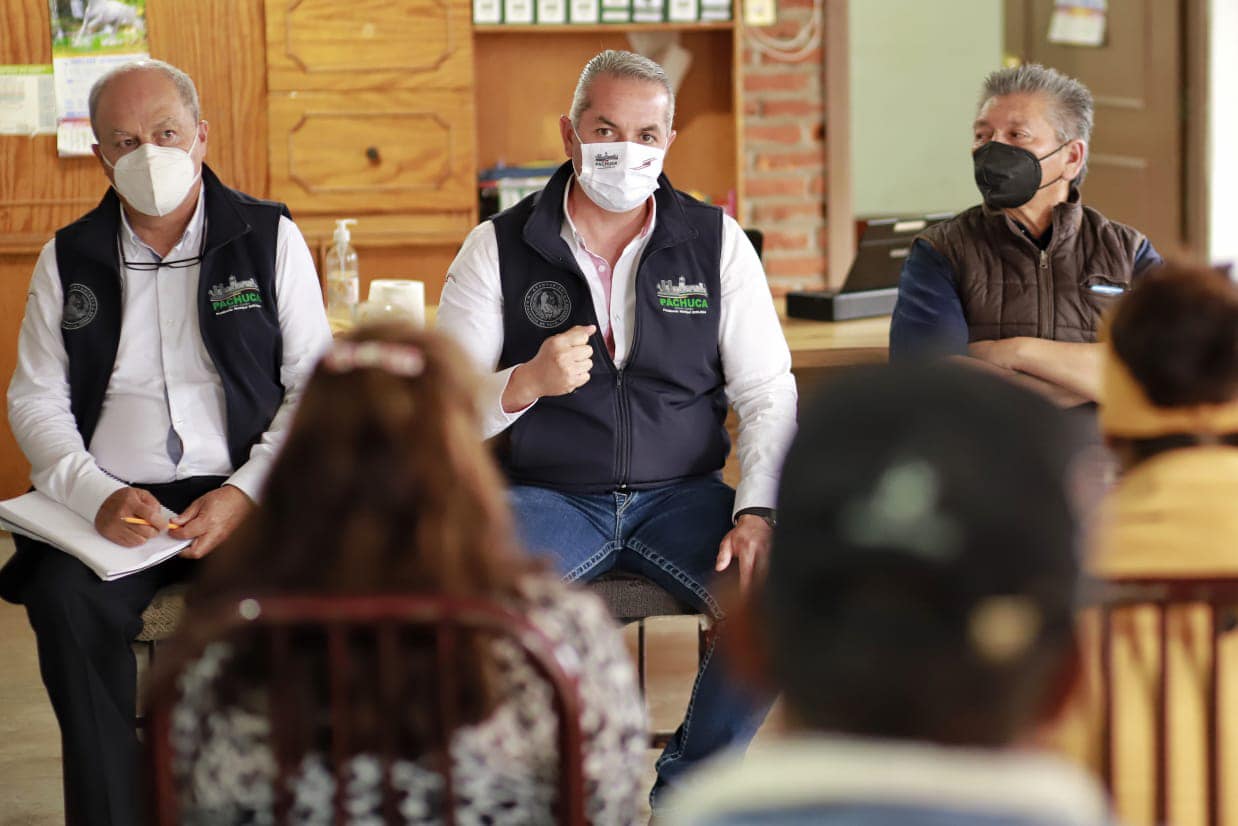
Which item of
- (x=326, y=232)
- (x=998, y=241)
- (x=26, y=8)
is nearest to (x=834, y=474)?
(x=998, y=241)

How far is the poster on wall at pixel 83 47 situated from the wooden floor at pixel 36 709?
1594 mm

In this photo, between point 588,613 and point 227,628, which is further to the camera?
point 588,613

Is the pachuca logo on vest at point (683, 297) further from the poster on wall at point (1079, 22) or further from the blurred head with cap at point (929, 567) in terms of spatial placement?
the poster on wall at point (1079, 22)

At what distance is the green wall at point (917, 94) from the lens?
7559 mm

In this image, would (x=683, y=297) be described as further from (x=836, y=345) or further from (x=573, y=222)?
(x=836, y=345)

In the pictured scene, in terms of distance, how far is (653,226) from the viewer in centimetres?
268

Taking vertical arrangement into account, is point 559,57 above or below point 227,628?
above

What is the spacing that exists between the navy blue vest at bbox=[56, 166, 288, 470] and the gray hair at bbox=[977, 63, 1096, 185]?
4.71ft

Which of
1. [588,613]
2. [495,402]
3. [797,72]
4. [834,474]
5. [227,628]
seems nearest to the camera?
[834,474]

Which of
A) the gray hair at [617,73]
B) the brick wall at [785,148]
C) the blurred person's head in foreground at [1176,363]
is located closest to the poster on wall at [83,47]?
the brick wall at [785,148]

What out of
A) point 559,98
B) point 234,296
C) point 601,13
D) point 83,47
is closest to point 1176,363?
point 234,296

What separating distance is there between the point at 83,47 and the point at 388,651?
13.5ft

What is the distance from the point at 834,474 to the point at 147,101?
2175 mm

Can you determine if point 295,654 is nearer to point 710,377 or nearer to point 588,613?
point 588,613
